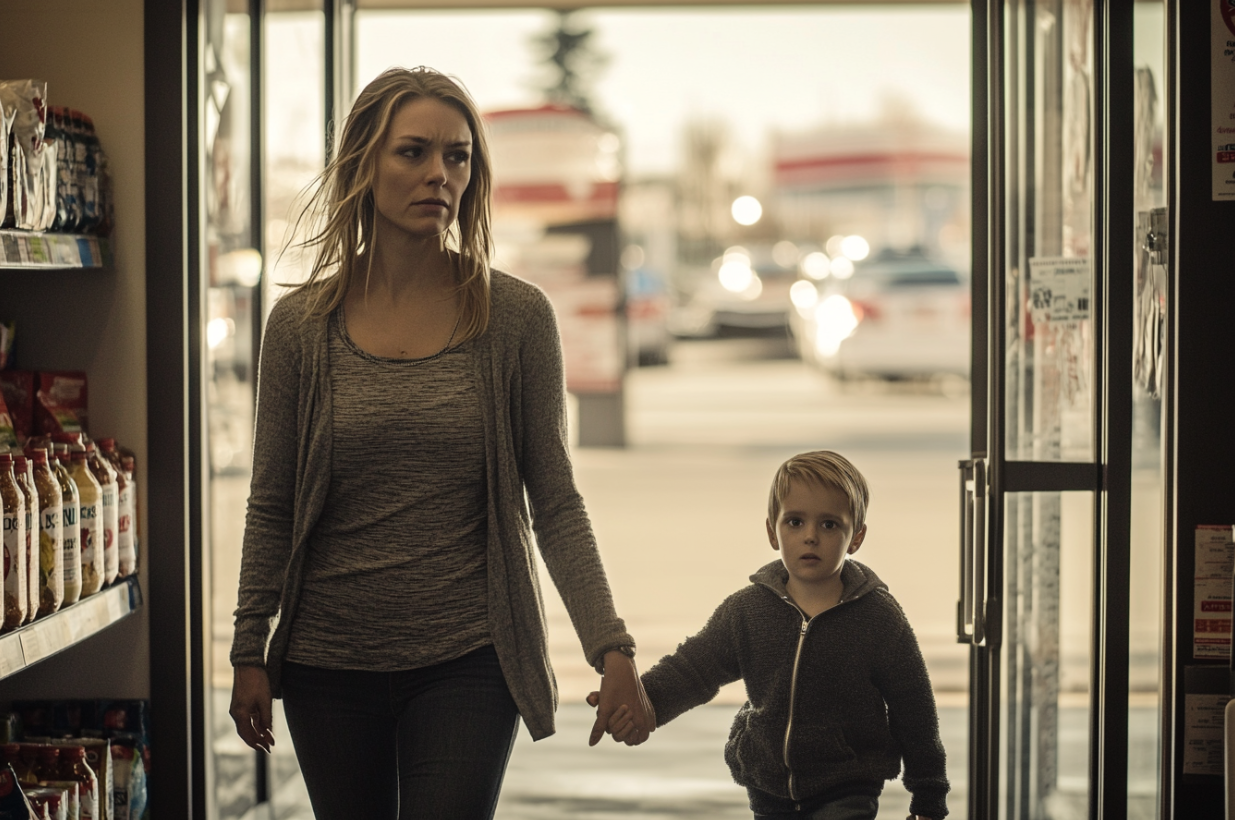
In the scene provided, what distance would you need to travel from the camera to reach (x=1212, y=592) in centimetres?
220

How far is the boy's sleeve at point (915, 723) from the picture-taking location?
214 cm

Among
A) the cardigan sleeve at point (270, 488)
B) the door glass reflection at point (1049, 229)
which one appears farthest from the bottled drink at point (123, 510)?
the door glass reflection at point (1049, 229)

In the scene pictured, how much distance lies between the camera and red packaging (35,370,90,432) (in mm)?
2688

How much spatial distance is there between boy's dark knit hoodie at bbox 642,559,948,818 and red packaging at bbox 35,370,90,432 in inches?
53.2

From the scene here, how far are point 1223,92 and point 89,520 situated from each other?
211cm

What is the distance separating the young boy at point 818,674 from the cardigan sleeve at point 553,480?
363mm

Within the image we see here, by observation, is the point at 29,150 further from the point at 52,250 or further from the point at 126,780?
the point at 126,780

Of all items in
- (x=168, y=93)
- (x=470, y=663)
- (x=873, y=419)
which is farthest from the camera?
(x=873, y=419)

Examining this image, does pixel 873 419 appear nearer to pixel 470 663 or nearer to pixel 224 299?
pixel 224 299

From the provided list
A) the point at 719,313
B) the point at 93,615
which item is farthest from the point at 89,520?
the point at 719,313

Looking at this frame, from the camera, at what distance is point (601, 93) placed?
30.9 m

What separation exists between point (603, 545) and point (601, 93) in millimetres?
24681

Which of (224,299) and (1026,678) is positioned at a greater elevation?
(224,299)

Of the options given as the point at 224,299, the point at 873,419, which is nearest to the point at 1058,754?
the point at 224,299
